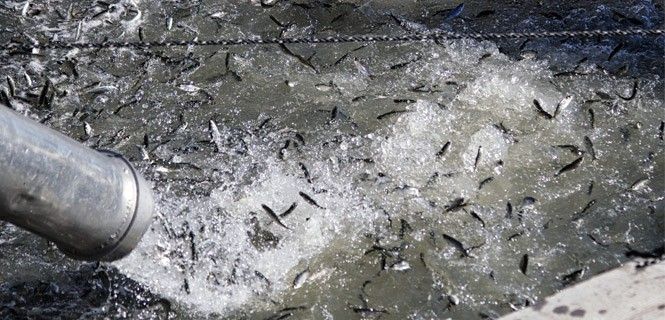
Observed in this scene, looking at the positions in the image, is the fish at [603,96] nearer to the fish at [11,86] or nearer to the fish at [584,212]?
the fish at [584,212]

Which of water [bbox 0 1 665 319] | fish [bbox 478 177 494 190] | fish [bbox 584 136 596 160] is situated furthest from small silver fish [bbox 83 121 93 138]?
fish [bbox 584 136 596 160]

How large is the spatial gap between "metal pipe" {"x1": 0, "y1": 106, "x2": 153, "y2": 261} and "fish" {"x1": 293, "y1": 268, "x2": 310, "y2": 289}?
0.87m

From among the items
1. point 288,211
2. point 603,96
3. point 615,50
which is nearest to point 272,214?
point 288,211

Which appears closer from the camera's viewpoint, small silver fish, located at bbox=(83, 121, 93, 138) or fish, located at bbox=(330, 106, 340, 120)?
small silver fish, located at bbox=(83, 121, 93, 138)

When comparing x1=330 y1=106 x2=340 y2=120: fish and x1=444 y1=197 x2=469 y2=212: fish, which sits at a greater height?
x1=444 y1=197 x2=469 y2=212: fish

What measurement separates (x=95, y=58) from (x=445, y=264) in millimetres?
2705

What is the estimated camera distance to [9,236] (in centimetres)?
407

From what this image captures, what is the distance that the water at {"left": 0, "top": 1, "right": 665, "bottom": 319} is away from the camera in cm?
390

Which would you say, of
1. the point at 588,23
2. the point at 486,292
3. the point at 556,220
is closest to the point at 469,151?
the point at 556,220

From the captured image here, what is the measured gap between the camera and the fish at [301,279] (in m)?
3.91

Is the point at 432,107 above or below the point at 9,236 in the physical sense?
above

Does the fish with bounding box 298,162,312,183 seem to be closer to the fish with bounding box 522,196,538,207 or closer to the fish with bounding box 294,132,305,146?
the fish with bounding box 294,132,305,146

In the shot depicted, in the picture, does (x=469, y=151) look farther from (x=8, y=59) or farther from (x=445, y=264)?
(x=8, y=59)

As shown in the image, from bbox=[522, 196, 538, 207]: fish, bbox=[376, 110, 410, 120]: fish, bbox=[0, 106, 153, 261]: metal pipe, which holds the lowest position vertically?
bbox=[376, 110, 410, 120]: fish
